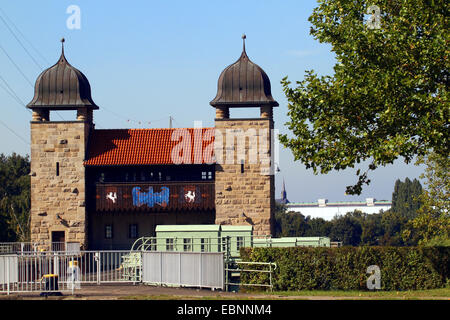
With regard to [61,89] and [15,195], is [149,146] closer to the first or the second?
[61,89]

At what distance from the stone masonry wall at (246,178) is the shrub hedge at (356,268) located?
777 inches

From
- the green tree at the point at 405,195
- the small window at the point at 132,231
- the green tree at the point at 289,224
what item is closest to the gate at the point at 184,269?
the small window at the point at 132,231

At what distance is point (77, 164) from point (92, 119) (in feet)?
13.3

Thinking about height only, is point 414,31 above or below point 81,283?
above

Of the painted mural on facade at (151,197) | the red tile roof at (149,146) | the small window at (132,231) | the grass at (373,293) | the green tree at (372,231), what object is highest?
the red tile roof at (149,146)

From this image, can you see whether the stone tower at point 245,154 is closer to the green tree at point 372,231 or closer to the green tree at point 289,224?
the green tree at point 372,231

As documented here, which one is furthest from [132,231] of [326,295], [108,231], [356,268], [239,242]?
[326,295]

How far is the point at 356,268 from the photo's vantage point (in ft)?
102

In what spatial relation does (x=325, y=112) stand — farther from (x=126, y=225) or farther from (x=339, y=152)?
(x=126, y=225)

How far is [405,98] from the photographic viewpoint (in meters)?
27.2

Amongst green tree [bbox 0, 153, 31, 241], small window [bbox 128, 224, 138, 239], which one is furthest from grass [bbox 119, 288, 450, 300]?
green tree [bbox 0, 153, 31, 241]

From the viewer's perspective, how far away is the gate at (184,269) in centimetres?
3080

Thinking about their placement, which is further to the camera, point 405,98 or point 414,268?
point 414,268
